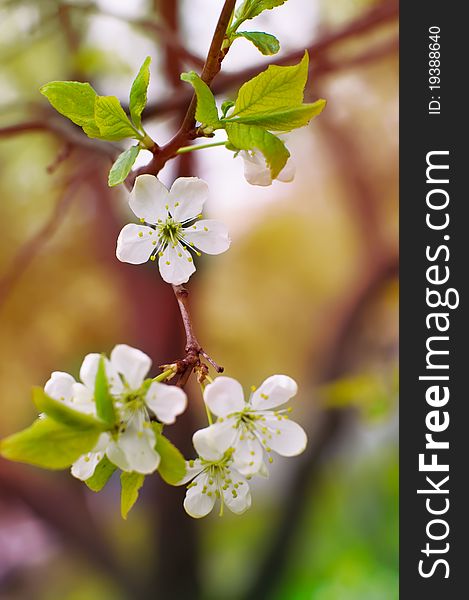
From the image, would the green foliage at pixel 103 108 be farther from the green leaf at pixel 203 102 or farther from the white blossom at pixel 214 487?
the white blossom at pixel 214 487

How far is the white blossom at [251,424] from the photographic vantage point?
28cm

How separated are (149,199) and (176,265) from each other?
37mm

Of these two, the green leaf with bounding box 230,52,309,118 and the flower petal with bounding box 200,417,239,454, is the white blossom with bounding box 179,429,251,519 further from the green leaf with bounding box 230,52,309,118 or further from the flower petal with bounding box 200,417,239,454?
the green leaf with bounding box 230,52,309,118

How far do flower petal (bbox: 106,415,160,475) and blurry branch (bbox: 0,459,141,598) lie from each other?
145 centimetres

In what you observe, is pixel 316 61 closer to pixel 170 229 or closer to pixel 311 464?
→ pixel 170 229

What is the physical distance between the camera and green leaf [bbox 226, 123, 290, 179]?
10.6 inches

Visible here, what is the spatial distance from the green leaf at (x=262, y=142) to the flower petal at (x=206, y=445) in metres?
0.11

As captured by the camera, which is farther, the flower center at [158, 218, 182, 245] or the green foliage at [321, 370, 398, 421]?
the green foliage at [321, 370, 398, 421]

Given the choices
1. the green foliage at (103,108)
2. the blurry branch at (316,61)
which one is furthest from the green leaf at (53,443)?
the blurry branch at (316,61)

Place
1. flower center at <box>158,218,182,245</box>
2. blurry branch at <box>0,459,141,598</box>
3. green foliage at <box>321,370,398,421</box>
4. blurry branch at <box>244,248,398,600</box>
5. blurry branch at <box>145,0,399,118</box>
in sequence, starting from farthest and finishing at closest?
blurry branch at <box>244,248,398,600</box>
blurry branch at <box>0,459,141,598</box>
green foliage at <box>321,370,398,421</box>
blurry branch at <box>145,0,399,118</box>
flower center at <box>158,218,182,245</box>

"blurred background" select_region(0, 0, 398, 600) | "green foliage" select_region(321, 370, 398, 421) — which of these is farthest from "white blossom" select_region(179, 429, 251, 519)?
"blurred background" select_region(0, 0, 398, 600)

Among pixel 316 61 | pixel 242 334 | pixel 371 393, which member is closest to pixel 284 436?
pixel 371 393

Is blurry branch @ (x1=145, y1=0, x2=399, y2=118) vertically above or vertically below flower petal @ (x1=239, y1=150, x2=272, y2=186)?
above

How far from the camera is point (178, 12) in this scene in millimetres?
1360
